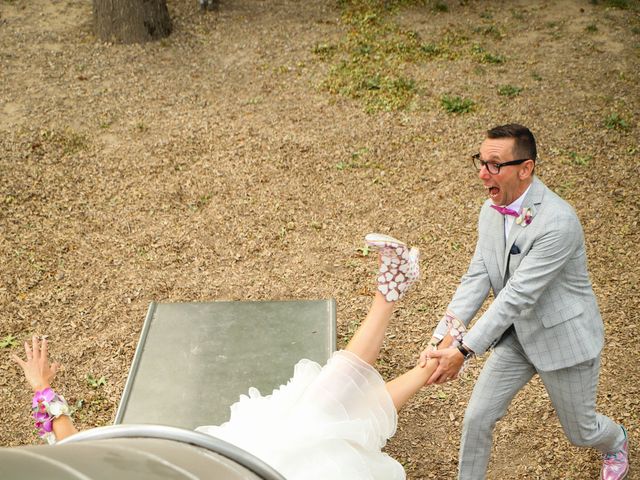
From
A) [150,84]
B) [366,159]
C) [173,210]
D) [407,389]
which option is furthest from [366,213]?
[150,84]

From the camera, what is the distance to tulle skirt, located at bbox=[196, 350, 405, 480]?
304 centimetres

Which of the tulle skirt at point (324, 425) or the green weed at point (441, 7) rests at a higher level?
the green weed at point (441, 7)

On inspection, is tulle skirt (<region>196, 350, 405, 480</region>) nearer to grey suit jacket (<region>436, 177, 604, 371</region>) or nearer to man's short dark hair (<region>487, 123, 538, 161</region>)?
grey suit jacket (<region>436, 177, 604, 371</region>)

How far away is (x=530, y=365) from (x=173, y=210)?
11.8ft

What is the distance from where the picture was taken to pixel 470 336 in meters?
3.25

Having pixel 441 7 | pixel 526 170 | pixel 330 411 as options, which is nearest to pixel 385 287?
pixel 330 411

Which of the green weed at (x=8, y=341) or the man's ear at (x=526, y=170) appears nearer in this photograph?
the man's ear at (x=526, y=170)

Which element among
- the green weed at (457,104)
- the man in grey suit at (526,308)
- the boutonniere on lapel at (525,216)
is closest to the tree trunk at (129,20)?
the green weed at (457,104)

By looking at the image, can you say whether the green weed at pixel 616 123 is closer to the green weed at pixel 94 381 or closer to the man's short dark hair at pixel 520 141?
the man's short dark hair at pixel 520 141

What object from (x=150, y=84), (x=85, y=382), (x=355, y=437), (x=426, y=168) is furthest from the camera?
(x=150, y=84)

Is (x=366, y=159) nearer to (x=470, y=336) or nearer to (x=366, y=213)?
(x=366, y=213)

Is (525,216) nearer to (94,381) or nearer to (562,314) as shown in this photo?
(562,314)

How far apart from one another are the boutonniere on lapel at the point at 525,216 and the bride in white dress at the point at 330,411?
0.74 m

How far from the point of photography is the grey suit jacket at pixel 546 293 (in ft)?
9.91
